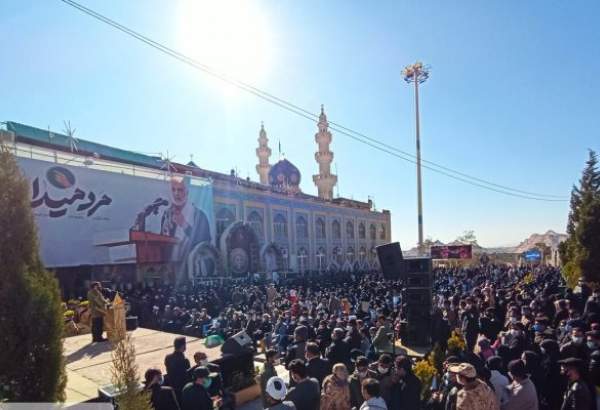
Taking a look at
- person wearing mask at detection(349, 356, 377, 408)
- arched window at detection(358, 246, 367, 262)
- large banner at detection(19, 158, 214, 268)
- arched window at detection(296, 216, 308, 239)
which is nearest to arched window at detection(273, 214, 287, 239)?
arched window at detection(296, 216, 308, 239)

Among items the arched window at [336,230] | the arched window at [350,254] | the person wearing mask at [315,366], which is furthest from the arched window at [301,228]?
the person wearing mask at [315,366]

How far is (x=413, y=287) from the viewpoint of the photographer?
934 centimetres

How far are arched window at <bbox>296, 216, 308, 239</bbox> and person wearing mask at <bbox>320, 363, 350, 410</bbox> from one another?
35372mm

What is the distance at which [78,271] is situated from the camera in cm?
2058

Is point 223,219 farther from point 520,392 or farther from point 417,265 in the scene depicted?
point 520,392

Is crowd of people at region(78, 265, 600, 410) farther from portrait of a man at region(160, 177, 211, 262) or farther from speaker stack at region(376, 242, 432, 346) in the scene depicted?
portrait of a man at region(160, 177, 211, 262)

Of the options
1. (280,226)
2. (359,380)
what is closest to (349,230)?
(280,226)

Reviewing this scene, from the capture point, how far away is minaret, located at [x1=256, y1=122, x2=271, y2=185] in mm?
53938

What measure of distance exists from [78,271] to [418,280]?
17959mm

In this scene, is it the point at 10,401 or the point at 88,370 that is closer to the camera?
the point at 10,401

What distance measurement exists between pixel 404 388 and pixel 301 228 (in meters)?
36.1

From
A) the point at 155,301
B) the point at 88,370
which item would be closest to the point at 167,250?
the point at 155,301

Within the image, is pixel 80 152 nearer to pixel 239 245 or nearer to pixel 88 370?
pixel 239 245

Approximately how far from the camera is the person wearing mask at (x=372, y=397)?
3.70 m
